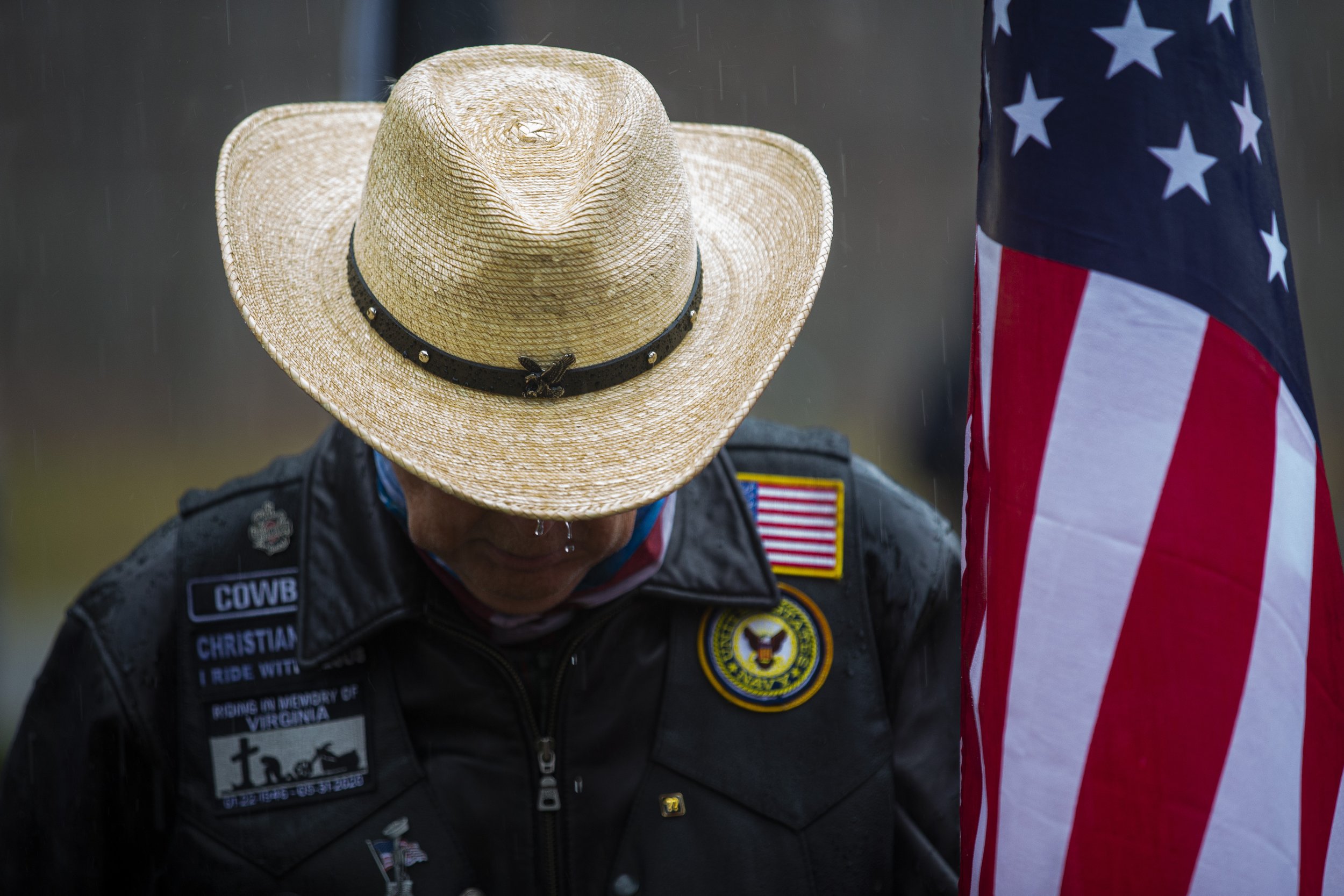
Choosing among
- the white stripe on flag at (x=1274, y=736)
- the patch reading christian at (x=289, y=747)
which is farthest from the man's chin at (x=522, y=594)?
the white stripe on flag at (x=1274, y=736)

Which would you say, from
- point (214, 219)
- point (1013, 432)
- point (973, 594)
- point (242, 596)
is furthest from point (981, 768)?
point (214, 219)

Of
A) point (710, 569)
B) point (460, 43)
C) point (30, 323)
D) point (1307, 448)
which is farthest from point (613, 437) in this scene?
point (30, 323)

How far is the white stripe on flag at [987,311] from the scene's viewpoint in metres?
1.61

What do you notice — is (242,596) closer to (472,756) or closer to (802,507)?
(472,756)

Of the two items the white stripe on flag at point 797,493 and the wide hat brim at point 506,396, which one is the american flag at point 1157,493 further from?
the white stripe on flag at point 797,493

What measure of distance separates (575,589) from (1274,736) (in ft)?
3.73

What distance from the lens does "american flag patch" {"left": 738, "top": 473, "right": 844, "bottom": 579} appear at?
2.26m

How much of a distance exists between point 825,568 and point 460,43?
8.00 ft

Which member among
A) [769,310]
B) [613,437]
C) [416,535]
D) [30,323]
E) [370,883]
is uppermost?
[769,310]

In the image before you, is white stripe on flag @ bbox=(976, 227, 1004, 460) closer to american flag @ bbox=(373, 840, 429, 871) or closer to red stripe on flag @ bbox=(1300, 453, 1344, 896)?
red stripe on flag @ bbox=(1300, 453, 1344, 896)

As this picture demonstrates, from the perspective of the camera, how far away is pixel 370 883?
6.51ft

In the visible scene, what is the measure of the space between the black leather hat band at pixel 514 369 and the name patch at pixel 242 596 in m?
0.71

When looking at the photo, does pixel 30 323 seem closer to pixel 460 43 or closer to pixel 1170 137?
pixel 460 43

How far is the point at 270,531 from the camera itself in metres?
2.19
